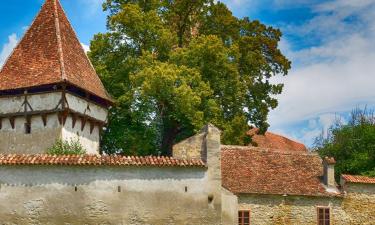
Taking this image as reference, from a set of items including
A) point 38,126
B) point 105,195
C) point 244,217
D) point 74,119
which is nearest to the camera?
point 105,195

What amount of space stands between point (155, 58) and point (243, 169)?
920 cm

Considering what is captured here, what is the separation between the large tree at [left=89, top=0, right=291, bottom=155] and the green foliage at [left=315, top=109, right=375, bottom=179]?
5939 millimetres

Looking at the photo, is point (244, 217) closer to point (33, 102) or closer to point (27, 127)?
point (27, 127)

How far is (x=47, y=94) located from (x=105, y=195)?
9999mm

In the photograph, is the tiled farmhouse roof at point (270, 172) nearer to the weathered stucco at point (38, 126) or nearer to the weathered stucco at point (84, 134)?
the weathered stucco at point (84, 134)

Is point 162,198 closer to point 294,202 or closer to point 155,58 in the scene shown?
point 294,202

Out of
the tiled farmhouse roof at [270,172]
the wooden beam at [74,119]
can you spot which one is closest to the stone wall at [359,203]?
the tiled farmhouse roof at [270,172]

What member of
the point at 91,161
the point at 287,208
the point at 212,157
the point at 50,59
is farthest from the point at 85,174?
the point at 287,208

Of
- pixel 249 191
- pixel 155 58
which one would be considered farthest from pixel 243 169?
pixel 155 58

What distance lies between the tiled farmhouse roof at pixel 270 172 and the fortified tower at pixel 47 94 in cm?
731

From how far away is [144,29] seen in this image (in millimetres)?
34438

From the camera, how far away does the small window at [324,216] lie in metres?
28.7

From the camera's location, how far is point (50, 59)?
3017 cm

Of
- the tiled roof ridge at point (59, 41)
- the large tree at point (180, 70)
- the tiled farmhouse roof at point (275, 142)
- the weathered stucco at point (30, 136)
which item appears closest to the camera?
the weathered stucco at point (30, 136)
